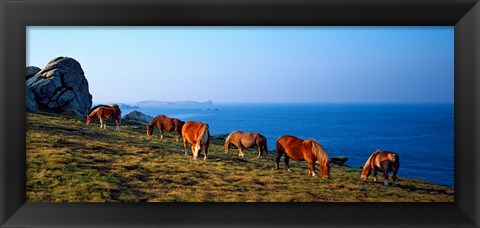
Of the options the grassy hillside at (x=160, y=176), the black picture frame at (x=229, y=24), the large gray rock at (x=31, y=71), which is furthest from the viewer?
the large gray rock at (x=31, y=71)

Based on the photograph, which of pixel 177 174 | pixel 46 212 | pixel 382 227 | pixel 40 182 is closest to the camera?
pixel 382 227

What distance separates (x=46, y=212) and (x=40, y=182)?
1.39 ft

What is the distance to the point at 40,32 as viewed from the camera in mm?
4047

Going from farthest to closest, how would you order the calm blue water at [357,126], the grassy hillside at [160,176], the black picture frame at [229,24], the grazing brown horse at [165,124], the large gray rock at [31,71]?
the grazing brown horse at [165,124]
the calm blue water at [357,126]
the large gray rock at [31,71]
the grassy hillside at [160,176]
the black picture frame at [229,24]

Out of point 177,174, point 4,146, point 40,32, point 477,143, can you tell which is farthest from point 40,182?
point 477,143

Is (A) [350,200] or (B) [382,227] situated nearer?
(B) [382,227]

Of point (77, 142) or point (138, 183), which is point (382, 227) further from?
point (77, 142)

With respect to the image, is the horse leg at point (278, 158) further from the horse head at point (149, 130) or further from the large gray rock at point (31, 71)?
the large gray rock at point (31, 71)

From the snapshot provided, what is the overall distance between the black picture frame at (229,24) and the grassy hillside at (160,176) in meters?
0.38

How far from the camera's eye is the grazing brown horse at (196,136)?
4043 millimetres

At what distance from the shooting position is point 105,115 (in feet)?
14.3

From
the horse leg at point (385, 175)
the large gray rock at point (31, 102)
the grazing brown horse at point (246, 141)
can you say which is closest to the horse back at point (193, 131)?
the grazing brown horse at point (246, 141)

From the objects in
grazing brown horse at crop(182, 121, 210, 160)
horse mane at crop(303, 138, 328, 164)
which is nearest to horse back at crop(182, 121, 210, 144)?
grazing brown horse at crop(182, 121, 210, 160)

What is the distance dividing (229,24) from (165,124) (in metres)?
1.67
